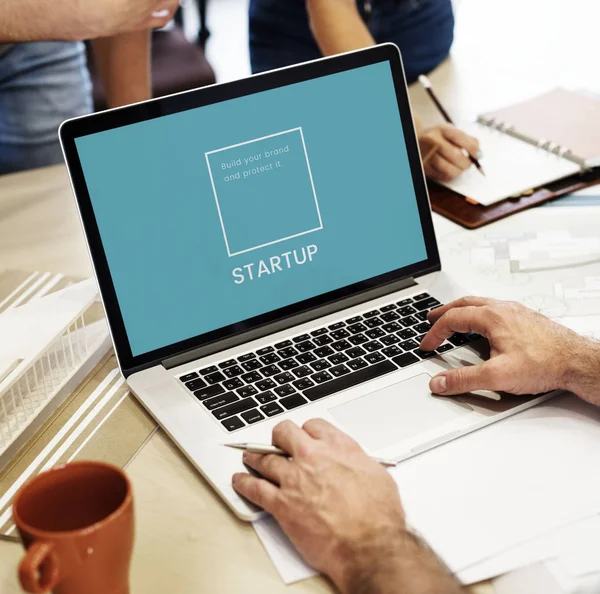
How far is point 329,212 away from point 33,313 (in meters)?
0.38

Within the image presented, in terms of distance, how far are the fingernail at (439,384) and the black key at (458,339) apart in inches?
3.8

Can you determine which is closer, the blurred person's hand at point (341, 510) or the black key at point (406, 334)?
the blurred person's hand at point (341, 510)

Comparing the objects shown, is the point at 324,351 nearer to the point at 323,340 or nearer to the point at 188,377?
the point at 323,340

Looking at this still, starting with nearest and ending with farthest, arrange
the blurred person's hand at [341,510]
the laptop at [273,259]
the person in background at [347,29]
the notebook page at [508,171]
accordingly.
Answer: the blurred person's hand at [341,510]
the laptop at [273,259]
the notebook page at [508,171]
the person in background at [347,29]

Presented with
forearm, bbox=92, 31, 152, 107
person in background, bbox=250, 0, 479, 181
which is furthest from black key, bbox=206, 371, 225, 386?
forearm, bbox=92, 31, 152, 107

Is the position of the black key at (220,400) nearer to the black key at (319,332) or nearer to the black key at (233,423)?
the black key at (233,423)

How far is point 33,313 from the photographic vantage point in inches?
37.2

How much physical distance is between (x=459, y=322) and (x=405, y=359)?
7cm

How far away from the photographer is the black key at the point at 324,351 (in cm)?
92

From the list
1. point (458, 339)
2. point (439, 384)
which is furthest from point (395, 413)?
point (458, 339)

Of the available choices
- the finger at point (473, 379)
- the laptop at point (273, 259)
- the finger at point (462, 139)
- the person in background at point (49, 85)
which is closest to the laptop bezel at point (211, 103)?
the laptop at point (273, 259)

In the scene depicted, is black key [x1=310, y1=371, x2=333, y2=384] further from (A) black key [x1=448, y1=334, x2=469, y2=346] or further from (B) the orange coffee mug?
(B) the orange coffee mug

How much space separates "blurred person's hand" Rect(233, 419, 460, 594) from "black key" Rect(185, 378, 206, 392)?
0.14 meters

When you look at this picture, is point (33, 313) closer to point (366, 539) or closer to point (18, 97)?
point (366, 539)
